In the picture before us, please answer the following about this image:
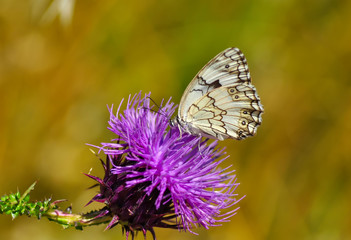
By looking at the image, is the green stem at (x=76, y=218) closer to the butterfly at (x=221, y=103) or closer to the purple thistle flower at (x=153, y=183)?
the purple thistle flower at (x=153, y=183)

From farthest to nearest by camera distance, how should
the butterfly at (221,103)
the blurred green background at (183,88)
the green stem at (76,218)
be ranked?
the blurred green background at (183,88)
the butterfly at (221,103)
the green stem at (76,218)

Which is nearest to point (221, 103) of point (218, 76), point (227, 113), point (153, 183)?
point (227, 113)

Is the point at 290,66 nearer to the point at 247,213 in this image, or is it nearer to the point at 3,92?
the point at 247,213

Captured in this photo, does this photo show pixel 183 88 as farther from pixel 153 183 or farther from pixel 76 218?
pixel 76 218

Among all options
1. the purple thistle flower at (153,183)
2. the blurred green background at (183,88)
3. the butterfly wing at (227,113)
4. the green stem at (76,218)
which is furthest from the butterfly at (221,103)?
the blurred green background at (183,88)

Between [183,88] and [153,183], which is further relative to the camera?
[183,88]

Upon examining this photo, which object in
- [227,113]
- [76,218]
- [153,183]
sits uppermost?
[227,113]
